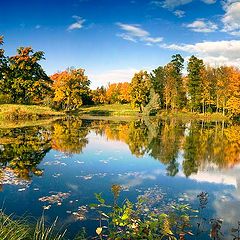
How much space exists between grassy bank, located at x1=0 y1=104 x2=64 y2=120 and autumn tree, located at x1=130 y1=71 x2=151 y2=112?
20168 millimetres

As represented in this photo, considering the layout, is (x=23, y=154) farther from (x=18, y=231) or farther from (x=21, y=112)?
(x=21, y=112)

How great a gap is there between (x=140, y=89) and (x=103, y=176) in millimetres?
48483

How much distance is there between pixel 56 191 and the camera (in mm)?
9656

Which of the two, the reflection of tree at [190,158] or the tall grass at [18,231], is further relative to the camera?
the reflection of tree at [190,158]

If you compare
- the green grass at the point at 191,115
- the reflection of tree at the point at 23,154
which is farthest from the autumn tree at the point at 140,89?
the reflection of tree at the point at 23,154

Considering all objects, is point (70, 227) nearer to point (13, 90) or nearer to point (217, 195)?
point (217, 195)

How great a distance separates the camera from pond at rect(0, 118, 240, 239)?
8.35 meters

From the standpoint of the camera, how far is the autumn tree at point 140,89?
5953 cm

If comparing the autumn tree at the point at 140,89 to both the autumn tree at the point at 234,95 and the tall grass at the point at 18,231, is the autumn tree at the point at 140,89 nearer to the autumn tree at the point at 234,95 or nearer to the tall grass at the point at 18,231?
the autumn tree at the point at 234,95

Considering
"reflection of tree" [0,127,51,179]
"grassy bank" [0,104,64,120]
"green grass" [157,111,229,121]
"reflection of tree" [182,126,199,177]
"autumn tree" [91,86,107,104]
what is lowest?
"reflection of tree" [182,126,199,177]

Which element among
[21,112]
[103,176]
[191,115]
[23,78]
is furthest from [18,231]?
[191,115]

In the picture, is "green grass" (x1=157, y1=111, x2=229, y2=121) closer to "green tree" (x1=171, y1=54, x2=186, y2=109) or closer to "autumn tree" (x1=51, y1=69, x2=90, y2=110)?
"green tree" (x1=171, y1=54, x2=186, y2=109)

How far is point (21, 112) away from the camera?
38188 mm

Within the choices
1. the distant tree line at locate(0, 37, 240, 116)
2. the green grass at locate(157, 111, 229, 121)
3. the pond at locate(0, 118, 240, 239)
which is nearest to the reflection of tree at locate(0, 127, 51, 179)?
the pond at locate(0, 118, 240, 239)
